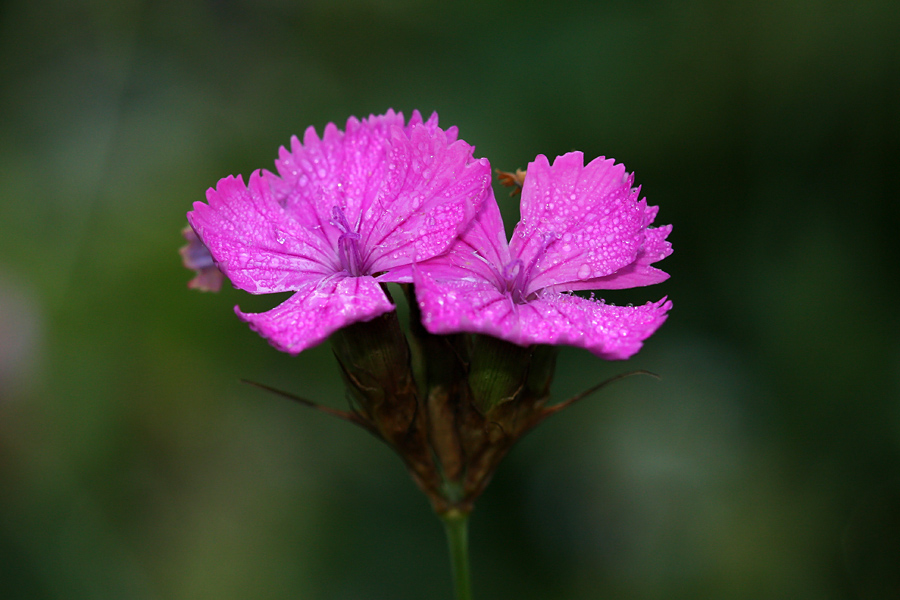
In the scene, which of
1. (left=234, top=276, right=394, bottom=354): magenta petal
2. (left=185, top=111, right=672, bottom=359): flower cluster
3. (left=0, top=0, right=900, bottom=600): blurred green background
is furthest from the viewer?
(left=0, top=0, right=900, bottom=600): blurred green background

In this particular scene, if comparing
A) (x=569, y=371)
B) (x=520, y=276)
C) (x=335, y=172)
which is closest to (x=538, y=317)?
(x=520, y=276)

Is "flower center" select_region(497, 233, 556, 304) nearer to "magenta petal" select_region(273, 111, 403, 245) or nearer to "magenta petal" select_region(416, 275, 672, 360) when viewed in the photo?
"magenta petal" select_region(416, 275, 672, 360)

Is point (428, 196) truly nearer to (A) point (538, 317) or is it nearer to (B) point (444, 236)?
(B) point (444, 236)

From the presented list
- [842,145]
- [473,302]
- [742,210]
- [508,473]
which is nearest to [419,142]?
[473,302]

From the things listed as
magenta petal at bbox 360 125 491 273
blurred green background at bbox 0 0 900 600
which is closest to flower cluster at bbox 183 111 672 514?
magenta petal at bbox 360 125 491 273

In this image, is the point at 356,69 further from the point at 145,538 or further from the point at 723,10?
the point at 145,538

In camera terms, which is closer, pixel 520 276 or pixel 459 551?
pixel 520 276

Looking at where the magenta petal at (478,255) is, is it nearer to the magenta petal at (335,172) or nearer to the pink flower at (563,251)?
the pink flower at (563,251)

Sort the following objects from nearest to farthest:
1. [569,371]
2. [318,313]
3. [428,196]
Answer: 1. [318,313]
2. [428,196]
3. [569,371]
